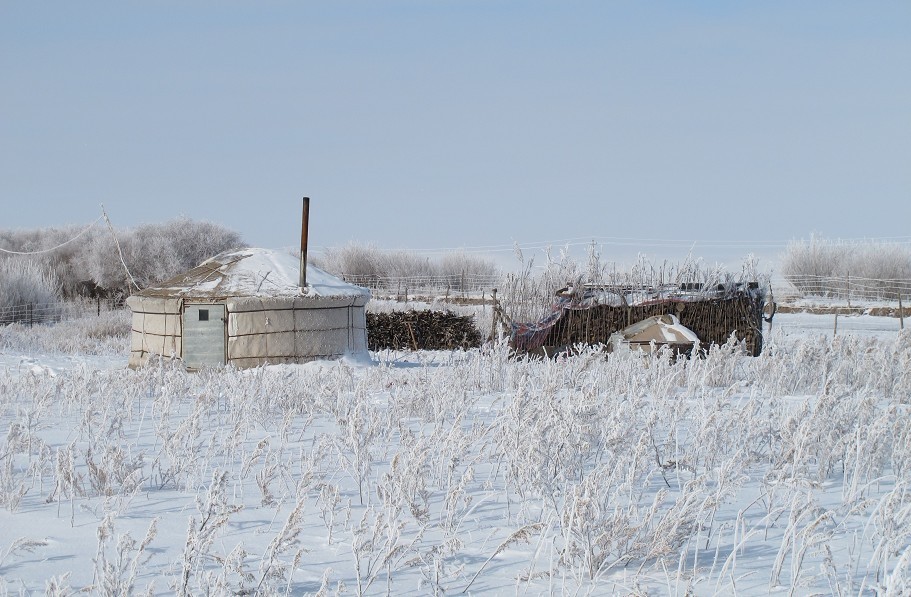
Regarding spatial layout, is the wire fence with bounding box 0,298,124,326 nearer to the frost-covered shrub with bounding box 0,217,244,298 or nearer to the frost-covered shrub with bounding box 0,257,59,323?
the frost-covered shrub with bounding box 0,257,59,323

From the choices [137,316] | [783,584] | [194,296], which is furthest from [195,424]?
[137,316]

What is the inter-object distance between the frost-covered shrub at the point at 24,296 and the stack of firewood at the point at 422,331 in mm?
11012

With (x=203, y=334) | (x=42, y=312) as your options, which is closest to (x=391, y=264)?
(x=42, y=312)

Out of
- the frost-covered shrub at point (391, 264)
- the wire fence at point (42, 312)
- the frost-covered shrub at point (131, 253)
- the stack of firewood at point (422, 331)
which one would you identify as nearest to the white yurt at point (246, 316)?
the stack of firewood at point (422, 331)

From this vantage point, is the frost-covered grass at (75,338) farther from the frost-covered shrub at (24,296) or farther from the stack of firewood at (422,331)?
the stack of firewood at (422,331)

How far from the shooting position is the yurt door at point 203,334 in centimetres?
1090

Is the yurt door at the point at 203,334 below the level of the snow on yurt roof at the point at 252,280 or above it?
below

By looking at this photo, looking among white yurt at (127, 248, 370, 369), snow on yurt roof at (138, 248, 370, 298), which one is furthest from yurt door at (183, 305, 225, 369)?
snow on yurt roof at (138, 248, 370, 298)

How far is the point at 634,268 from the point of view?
13.6 meters

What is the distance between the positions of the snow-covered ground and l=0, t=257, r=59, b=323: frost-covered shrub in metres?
18.3

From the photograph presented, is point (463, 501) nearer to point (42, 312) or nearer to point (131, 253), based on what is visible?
point (42, 312)

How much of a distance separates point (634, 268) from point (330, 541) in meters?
11.4

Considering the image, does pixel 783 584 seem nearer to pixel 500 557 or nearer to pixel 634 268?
pixel 500 557

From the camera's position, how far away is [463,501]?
323 centimetres
